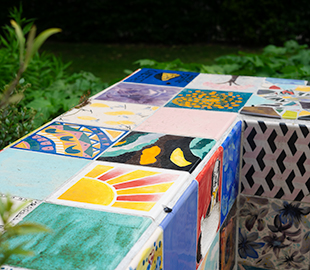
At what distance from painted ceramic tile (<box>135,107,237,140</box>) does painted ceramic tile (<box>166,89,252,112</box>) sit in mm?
63

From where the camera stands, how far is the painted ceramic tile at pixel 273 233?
4.94 feet

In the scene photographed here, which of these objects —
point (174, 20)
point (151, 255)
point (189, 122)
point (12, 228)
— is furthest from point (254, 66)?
point (174, 20)

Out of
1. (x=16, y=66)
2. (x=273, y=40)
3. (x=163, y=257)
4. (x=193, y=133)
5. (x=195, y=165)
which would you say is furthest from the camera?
(x=273, y=40)

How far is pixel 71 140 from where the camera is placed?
48.2 inches

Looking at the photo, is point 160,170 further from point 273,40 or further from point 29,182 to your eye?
point 273,40

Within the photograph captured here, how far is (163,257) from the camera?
81 cm

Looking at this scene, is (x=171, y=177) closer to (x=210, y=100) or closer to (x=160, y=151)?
(x=160, y=151)

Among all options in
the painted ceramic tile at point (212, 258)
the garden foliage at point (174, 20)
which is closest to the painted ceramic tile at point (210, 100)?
the painted ceramic tile at point (212, 258)

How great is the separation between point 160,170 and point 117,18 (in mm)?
8934

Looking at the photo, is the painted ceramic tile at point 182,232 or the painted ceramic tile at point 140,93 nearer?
the painted ceramic tile at point 182,232

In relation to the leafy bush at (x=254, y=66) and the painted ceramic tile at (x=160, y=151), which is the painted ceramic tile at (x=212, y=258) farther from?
the leafy bush at (x=254, y=66)

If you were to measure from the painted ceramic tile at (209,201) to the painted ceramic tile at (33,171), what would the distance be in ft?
1.11

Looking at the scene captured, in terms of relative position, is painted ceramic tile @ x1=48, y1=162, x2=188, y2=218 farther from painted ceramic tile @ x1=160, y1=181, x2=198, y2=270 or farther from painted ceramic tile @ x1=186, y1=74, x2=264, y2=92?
painted ceramic tile @ x1=186, y1=74, x2=264, y2=92

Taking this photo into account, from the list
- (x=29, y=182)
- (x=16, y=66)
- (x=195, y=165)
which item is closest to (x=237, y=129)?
(x=195, y=165)
